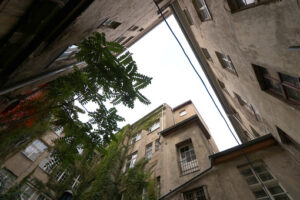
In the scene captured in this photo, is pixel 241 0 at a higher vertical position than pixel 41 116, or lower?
lower

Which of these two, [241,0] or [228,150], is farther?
[228,150]

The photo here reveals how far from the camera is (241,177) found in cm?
642

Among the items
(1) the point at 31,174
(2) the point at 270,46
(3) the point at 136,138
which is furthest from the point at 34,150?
(2) the point at 270,46

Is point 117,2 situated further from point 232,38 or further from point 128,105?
point 232,38

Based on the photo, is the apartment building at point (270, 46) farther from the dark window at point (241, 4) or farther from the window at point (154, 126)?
the window at point (154, 126)

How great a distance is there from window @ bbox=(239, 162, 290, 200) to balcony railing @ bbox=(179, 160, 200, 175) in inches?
112

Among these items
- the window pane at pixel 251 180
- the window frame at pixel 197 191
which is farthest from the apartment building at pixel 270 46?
the window frame at pixel 197 191

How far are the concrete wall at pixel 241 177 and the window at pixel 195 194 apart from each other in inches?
7.5

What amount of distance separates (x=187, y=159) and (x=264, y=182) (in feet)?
15.6

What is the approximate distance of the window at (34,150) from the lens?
11.8 metres

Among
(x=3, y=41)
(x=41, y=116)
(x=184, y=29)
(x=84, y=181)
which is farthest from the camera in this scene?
(x=184, y=29)

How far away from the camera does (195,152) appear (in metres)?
9.80

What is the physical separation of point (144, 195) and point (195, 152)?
4674 mm

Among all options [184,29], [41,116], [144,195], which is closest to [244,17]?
[41,116]
